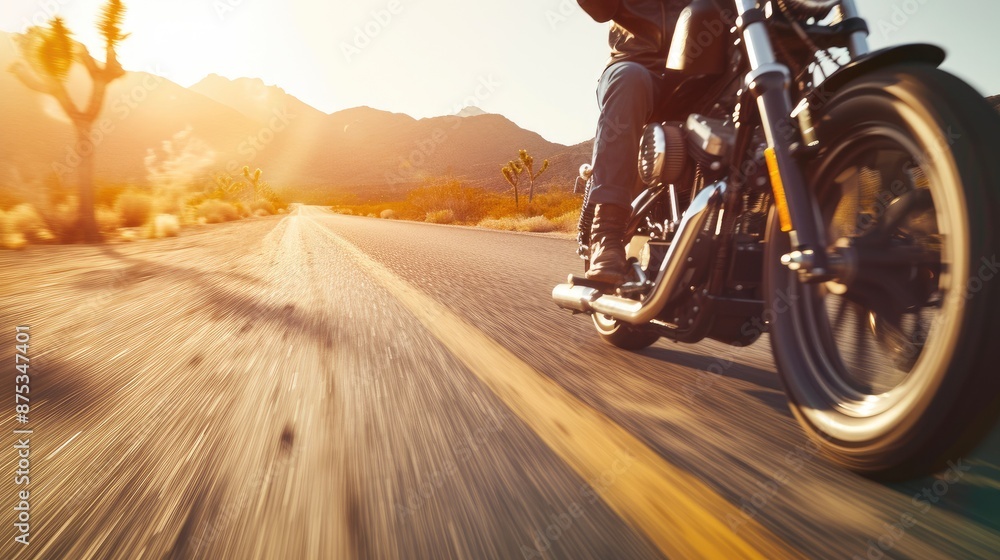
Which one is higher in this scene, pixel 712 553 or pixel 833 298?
pixel 833 298

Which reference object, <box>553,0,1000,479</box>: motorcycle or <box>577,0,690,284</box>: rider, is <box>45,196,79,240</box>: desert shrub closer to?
<box>577,0,690,284</box>: rider

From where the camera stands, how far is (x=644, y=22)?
8.61ft

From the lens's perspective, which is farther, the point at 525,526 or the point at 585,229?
the point at 585,229

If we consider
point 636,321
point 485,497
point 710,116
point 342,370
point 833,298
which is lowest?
point 342,370

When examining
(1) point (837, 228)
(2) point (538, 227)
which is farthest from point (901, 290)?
(2) point (538, 227)

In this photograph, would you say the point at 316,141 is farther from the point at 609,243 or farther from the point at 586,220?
the point at 609,243

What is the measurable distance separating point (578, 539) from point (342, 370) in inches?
58.0

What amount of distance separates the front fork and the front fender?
0.46 ft

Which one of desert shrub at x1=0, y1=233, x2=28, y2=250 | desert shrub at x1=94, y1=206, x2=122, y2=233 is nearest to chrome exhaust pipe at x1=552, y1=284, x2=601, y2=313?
desert shrub at x1=0, y1=233, x2=28, y2=250

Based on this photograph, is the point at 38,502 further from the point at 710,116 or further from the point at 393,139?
the point at 393,139

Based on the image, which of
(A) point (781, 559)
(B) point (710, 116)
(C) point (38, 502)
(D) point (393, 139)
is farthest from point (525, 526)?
(D) point (393, 139)

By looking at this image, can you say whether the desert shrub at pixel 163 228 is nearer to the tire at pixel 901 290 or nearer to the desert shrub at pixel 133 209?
the desert shrub at pixel 133 209

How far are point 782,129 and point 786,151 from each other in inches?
2.8

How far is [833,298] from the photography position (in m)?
1.70
